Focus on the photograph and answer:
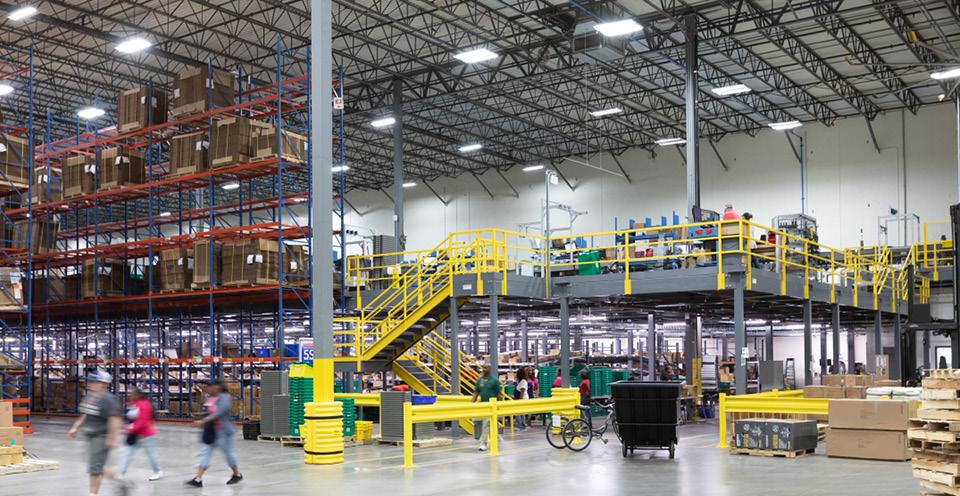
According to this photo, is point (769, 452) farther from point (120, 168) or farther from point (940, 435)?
point (120, 168)

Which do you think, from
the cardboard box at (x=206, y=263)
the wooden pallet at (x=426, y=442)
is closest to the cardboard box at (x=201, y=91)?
the cardboard box at (x=206, y=263)

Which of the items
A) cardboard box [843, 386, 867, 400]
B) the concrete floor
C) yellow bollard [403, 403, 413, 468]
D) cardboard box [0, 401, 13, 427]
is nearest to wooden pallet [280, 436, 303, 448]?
the concrete floor

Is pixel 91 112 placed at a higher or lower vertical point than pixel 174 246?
higher

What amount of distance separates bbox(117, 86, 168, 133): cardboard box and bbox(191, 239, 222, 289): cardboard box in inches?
174

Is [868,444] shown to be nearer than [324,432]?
Yes

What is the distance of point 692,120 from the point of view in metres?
29.5

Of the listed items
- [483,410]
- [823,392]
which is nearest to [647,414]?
[483,410]

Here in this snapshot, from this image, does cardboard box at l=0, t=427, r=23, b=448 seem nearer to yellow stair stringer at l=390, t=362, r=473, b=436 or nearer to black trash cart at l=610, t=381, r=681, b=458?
yellow stair stringer at l=390, t=362, r=473, b=436

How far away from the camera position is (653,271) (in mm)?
23375

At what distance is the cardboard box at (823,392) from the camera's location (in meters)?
20.8

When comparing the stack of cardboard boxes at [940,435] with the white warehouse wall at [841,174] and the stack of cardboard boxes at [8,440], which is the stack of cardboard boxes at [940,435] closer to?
the stack of cardboard boxes at [8,440]

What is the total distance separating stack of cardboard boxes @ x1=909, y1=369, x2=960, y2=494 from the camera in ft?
38.7

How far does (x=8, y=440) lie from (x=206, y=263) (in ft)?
35.6

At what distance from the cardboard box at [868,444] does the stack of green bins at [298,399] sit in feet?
35.9
